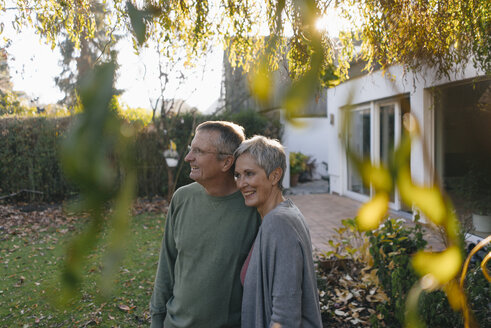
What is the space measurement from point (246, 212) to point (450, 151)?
5.18 m

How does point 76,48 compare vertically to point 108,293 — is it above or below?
above

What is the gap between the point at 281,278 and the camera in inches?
54.0

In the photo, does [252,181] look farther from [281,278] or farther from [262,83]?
[262,83]

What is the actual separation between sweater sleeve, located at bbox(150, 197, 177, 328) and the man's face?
28 cm

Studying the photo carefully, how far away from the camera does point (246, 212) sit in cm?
172

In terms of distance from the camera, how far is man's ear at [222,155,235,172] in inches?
67.6

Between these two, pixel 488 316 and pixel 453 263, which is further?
pixel 488 316

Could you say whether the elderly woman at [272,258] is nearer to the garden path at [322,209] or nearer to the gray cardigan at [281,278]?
the gray cardigan at [281,278]

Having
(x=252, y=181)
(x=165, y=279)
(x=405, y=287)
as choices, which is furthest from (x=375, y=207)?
(x=405, y=287)

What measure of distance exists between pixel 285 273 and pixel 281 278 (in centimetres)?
2

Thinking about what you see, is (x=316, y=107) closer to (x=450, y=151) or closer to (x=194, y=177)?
(x=194, y=177)

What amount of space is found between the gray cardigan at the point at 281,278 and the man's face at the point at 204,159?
13.8 inches

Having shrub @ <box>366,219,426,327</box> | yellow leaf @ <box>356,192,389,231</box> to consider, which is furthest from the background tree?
shrub @ <box>366,219,426,327</box>

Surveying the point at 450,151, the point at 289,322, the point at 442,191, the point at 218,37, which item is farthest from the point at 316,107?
the point at 450,151
